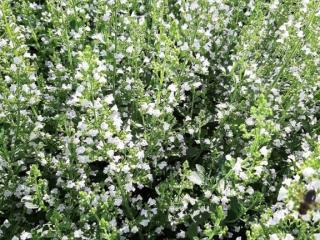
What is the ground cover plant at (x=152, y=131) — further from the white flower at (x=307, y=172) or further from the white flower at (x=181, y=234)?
the white flower at (x=307, y=172)

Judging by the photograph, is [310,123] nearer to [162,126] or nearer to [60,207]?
[162,126]

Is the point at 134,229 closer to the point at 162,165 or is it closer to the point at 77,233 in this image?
the point at 77,233

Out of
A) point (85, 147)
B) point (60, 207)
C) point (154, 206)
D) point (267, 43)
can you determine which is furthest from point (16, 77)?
point (267, 43)

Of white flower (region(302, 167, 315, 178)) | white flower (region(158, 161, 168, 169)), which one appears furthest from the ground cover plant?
white flower (region(302, 167, 315, 178))

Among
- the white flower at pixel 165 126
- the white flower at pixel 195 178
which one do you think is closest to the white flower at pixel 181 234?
the white flower at pixel 195 178

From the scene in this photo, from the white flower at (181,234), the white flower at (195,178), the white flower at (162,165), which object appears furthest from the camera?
the white flower at (162,165)

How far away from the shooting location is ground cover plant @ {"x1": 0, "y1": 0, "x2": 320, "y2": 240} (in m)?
3.47

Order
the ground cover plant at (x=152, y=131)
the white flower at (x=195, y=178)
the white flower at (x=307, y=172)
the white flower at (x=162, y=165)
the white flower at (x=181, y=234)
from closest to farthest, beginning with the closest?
the white flower at (x=307, y=172) → the ground cover plant at (x=152, y=131) → the white flower at (x=195, y=178) → the white flower at (x=181, y=234) → the white flower at (x=162, y=165)

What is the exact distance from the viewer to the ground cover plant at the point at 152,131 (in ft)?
11.4

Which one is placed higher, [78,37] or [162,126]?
[78,37]

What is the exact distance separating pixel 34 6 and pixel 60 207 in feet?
9.15

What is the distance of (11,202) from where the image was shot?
13.5 ft

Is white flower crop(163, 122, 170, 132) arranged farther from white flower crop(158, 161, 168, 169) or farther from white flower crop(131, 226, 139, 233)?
white flower crop(131, 226, 139, 233)

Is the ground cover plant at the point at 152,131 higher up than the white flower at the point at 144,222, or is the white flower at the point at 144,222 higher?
the ground cover plant at the point at 152,131
